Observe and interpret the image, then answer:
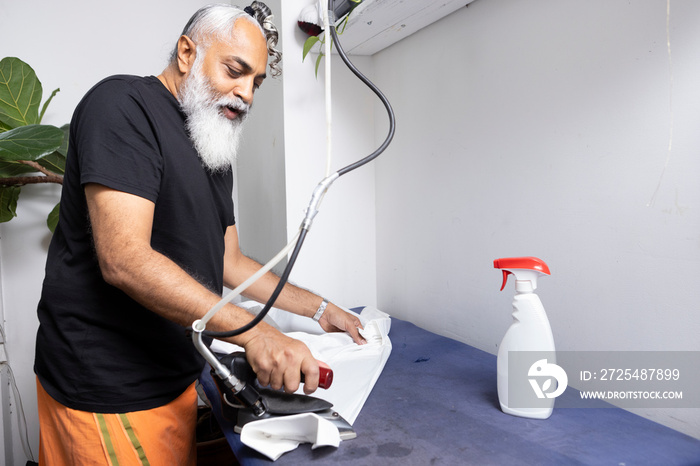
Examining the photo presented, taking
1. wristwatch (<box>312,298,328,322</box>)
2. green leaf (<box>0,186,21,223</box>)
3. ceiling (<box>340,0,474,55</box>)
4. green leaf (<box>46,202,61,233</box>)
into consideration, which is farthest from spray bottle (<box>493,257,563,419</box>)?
green leaf (<box>0,186,21,223</box>)

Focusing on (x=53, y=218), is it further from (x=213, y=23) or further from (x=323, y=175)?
(x=213, y=23)

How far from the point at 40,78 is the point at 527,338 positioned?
1.98 meters

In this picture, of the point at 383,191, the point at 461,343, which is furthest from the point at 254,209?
the point at 461,343

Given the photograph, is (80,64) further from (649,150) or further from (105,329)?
(649,150)

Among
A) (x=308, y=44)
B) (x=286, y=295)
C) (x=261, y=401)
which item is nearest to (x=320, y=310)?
(x=286, y=295)

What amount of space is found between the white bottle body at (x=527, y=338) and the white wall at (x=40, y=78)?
71.1 inches

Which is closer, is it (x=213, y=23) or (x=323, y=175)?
(x=213, y=23)

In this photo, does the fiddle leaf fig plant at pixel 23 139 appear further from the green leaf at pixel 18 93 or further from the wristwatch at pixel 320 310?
the wristwatch at pixel 320 310

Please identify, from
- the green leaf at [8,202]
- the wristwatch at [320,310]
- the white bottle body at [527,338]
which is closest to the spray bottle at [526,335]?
the white bottle body at [527,338]

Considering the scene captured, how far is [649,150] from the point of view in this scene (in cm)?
92

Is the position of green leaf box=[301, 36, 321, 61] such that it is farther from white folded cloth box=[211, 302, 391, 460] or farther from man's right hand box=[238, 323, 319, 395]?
man's right hand box=[238, 323, 319, 395]

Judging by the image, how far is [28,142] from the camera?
Result: 1.45 meters

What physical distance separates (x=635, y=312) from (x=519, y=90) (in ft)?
1.92

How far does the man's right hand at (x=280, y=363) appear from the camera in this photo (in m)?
0.81
